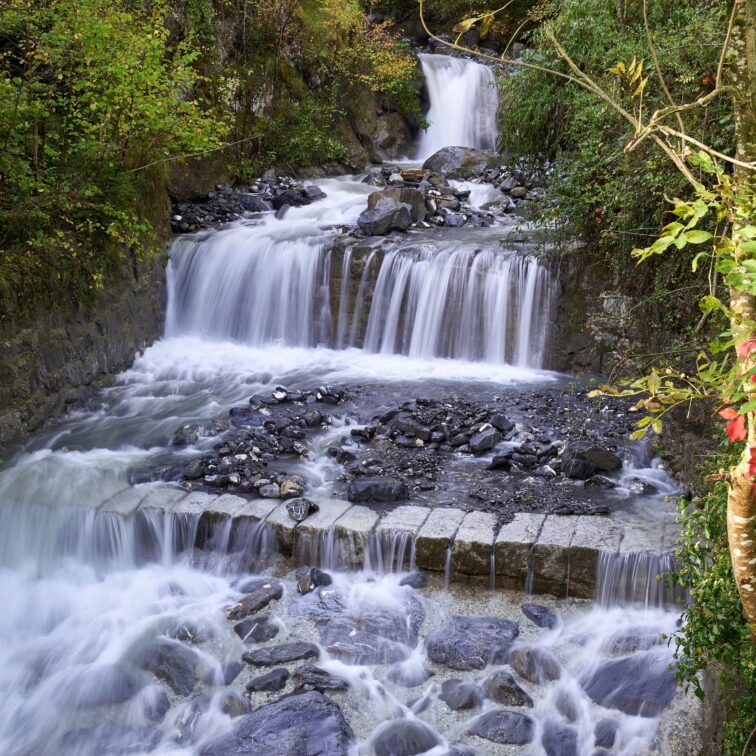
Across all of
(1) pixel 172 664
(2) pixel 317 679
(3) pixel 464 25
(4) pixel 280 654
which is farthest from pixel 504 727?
(3) pixel 464 25

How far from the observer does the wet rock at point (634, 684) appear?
4.28m

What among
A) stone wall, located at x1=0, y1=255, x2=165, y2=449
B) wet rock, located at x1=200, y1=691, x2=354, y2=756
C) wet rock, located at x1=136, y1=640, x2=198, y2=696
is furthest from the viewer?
stone wall, located at x1=0, y1=255, x2=165, y2=449

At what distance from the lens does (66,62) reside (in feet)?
25.0

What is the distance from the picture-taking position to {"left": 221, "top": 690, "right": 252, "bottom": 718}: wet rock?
441 centimetres

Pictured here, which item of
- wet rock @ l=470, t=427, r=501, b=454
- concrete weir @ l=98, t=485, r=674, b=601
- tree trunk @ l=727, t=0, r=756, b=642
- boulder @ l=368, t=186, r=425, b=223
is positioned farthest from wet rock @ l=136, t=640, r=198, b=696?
boulder @ l=368, t=186, r=425, b=223

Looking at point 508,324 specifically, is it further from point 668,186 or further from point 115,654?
point 115,654

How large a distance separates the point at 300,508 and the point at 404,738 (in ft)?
6.74

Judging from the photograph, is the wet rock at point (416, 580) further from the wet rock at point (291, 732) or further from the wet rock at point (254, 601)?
the wet rock at point (291, 732)

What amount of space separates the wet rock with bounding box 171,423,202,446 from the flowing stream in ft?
0.51

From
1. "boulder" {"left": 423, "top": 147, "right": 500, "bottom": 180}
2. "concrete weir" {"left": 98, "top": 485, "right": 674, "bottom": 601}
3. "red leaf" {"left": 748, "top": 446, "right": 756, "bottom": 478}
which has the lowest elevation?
"concrete weir" {"left": 98, "top": 485, "right": 674, "bottom": 601}

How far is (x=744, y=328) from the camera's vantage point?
228 centimetres

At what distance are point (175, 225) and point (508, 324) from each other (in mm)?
5693

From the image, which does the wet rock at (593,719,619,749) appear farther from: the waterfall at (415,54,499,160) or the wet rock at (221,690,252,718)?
the waterfall at (415,54,499,160)

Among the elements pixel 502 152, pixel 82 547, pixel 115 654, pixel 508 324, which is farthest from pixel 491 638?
pixel 502 152
